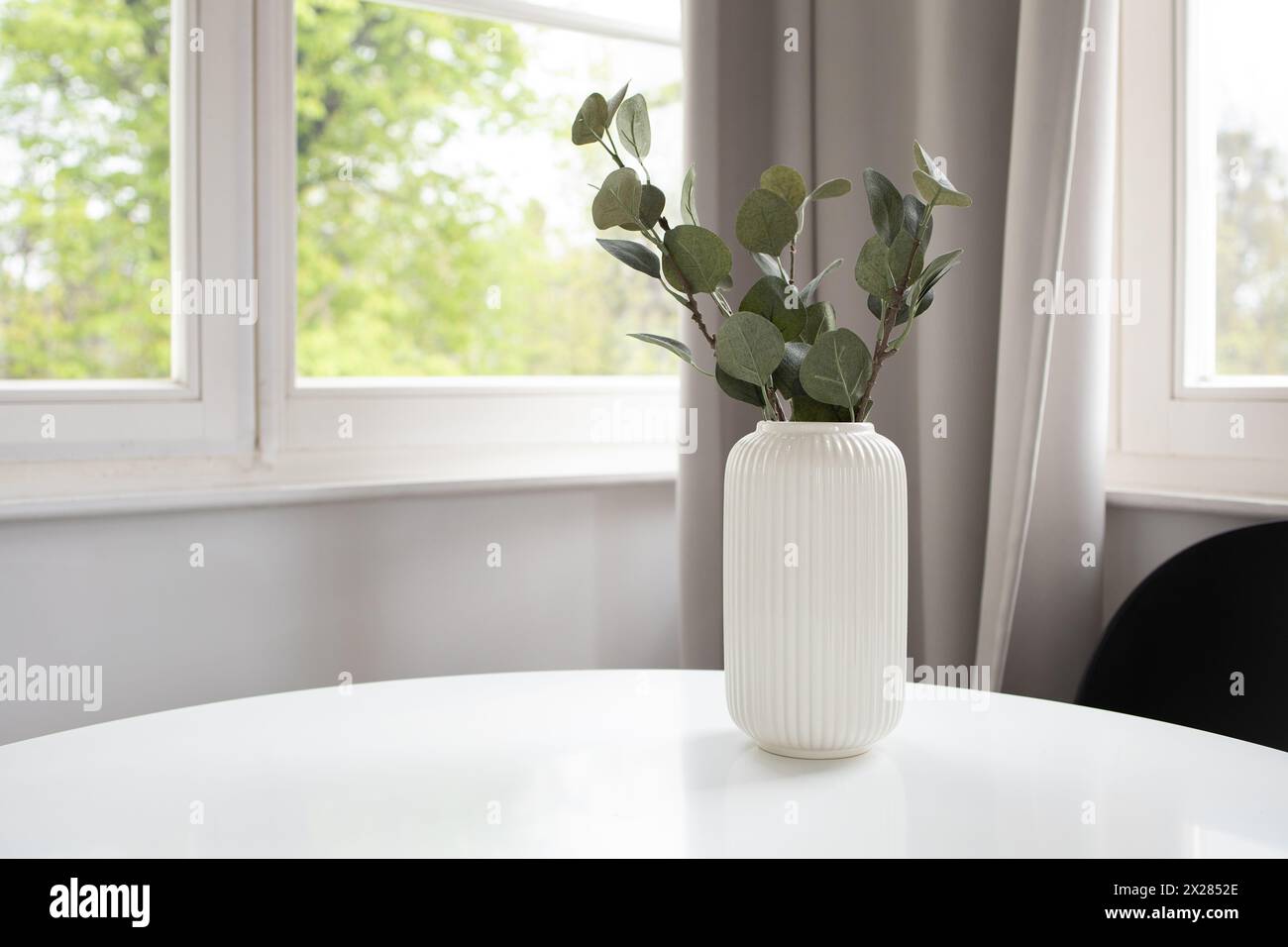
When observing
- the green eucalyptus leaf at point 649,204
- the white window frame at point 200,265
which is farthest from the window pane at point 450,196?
the green eucalyptus leaf at point 649,204

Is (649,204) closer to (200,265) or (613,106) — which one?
(613,106)

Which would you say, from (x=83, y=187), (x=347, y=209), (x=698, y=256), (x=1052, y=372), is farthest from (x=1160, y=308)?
(x=83, y=187)

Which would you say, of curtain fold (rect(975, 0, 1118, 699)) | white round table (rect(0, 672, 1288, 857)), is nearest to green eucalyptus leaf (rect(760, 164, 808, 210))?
white round table (rect(0, 672, 1288, 857))

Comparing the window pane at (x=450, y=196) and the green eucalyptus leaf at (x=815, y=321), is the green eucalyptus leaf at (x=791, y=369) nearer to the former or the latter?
the green eucalyptus leaf at (x=815, y=321)

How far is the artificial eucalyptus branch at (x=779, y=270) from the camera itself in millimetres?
822

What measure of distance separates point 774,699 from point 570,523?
91cm

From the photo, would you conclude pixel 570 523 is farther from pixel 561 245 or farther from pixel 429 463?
pixel 561 245

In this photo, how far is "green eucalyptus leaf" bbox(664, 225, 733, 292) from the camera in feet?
2.81

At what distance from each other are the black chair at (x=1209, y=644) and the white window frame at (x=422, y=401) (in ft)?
2.47

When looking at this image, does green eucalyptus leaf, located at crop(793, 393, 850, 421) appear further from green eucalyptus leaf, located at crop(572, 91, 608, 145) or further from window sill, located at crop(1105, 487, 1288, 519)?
window sill, located at crop(1105, 487, 1288, 519)
